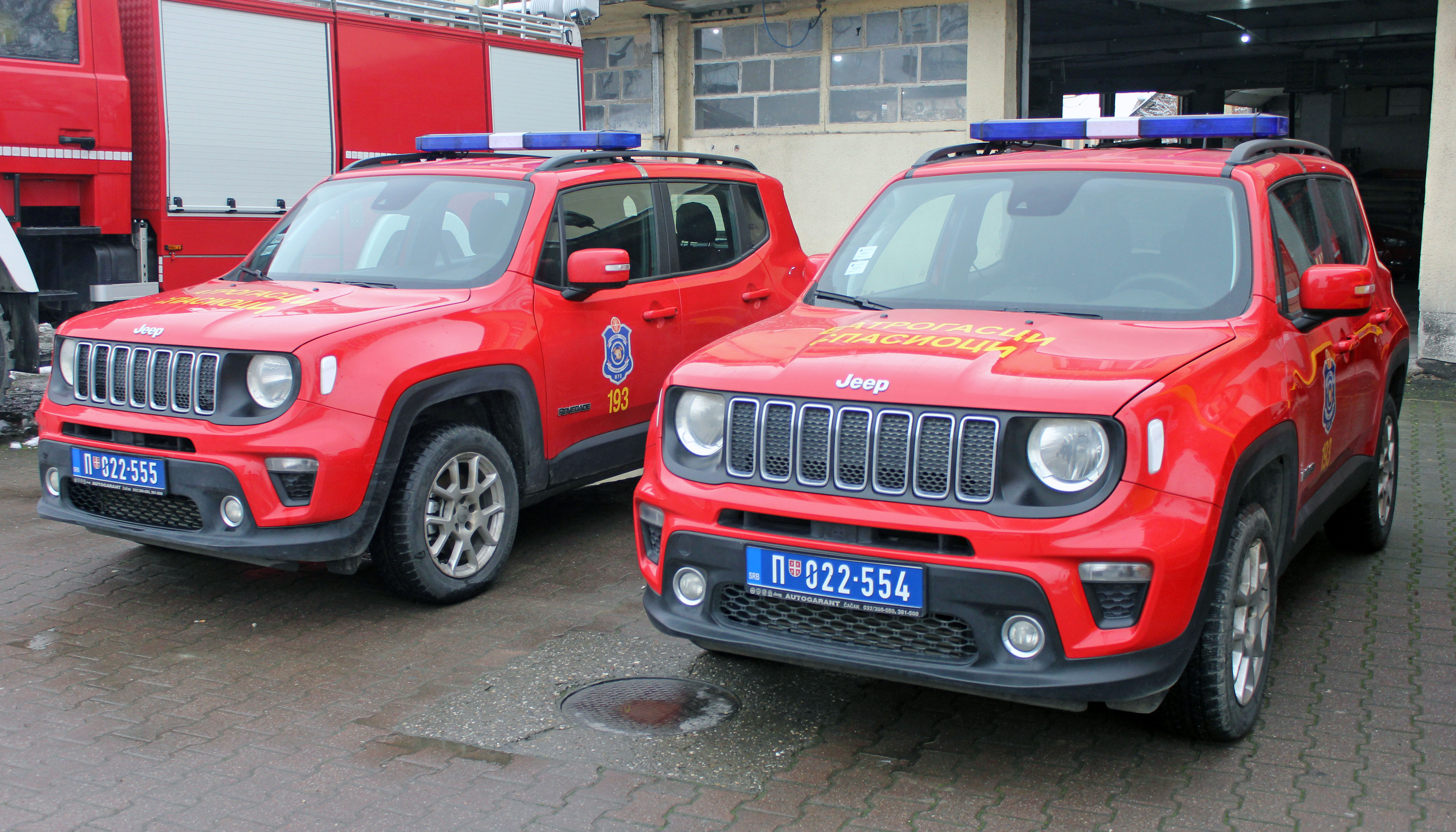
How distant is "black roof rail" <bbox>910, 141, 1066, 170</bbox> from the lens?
5.08m

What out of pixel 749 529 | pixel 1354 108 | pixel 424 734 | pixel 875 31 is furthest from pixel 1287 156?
pixel 1354 108

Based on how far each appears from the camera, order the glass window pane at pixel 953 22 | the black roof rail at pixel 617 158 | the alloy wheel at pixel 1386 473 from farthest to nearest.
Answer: the glass window pane at pixel 953 22, the black roof rail at pixel 617 158, the alloy wheel at pixel 1386 473

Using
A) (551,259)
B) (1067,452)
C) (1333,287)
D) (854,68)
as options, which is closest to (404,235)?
(551,259)

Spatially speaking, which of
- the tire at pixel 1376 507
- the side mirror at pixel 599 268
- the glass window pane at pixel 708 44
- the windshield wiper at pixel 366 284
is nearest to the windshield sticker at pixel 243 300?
the windshield wiper at pixel 366 284

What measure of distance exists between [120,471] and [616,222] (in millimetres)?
2416

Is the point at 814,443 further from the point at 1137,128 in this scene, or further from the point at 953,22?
the point at 953,22

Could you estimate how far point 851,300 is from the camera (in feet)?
14.8

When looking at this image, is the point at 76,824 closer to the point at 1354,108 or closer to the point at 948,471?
the point at 948,471

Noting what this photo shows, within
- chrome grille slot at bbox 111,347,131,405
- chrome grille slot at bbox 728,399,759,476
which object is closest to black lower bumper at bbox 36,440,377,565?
chrome grille slot at bbox 111,347,131,405

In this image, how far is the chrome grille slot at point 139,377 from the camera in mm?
4812

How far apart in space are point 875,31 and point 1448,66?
5451mm

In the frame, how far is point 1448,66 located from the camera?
10547 millimetres

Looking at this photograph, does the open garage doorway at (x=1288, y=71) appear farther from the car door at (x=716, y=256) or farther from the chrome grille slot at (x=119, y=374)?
the chrome grille slot at (x=119, y=374)

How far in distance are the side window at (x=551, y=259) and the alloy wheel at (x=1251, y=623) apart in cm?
313
